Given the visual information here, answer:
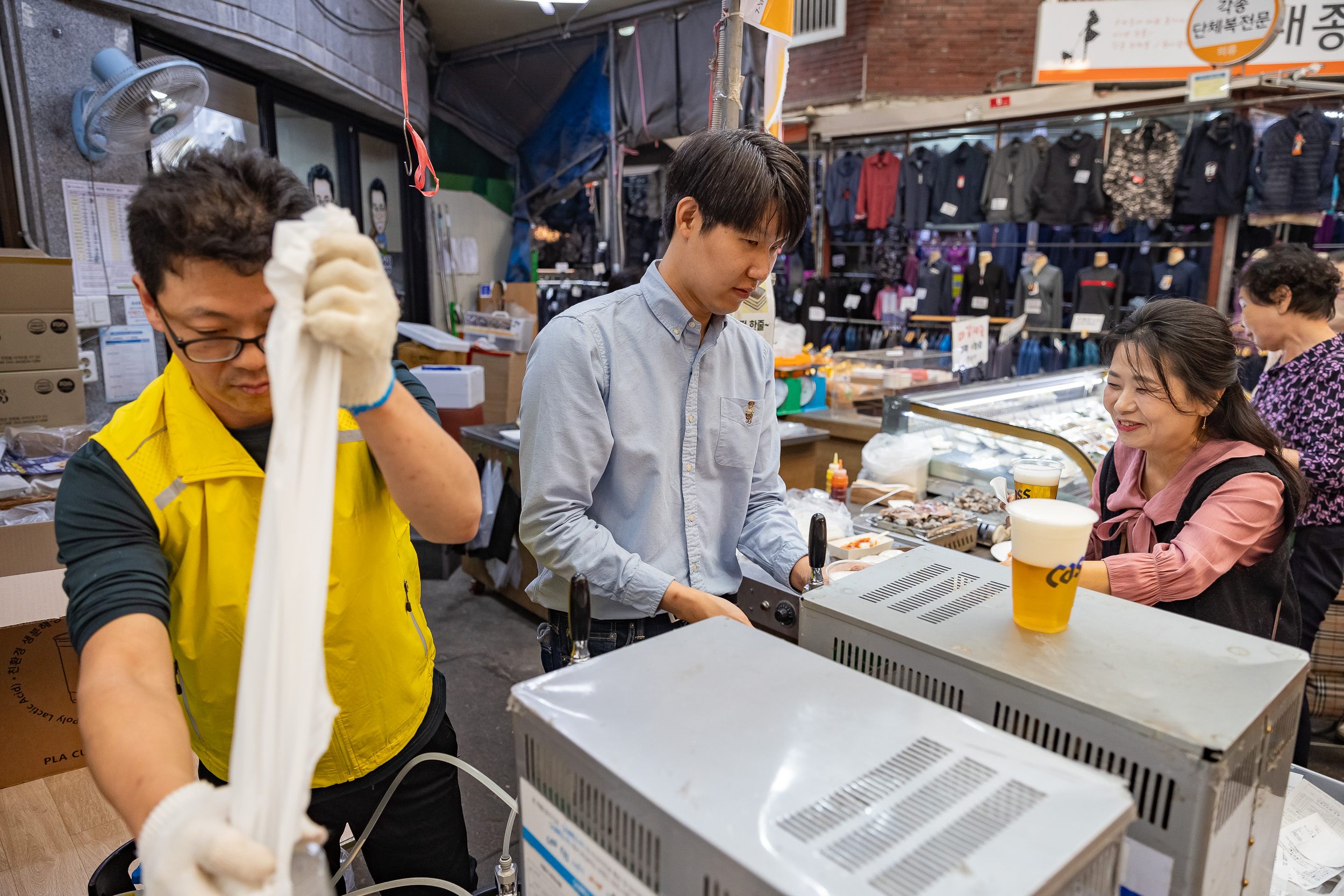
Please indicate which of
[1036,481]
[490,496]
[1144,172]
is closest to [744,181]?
[1036,481]

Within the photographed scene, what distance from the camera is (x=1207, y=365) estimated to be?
Result: 1.74m

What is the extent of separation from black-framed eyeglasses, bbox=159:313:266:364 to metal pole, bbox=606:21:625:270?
20.3 feet

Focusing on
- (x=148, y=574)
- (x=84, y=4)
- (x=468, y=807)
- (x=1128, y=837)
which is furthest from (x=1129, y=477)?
(x=84, y=4)

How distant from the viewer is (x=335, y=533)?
117 centimetres

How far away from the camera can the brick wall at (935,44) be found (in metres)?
10.2

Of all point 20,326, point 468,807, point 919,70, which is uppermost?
point 919,70

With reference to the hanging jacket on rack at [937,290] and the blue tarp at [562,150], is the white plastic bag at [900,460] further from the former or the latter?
the hanging jacket on rack at [937,290]

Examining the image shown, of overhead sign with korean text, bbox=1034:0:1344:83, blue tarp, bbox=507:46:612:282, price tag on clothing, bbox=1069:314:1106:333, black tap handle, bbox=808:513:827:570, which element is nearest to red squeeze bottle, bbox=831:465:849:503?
black tap handle, bbox=808:513:827:570

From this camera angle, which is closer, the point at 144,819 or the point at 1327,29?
the point at 144,819

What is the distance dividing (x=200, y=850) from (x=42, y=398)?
3.33 m

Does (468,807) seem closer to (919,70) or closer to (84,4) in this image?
(84,4)

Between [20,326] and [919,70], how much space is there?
34.1ft

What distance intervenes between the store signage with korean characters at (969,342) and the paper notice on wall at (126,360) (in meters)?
4.27

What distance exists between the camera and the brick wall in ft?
33.4
